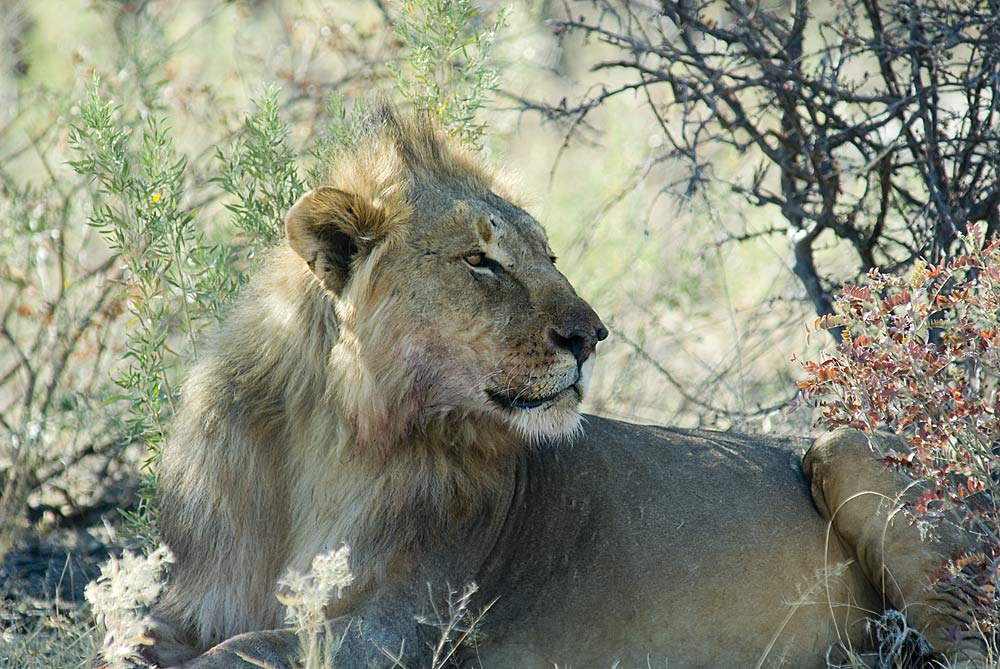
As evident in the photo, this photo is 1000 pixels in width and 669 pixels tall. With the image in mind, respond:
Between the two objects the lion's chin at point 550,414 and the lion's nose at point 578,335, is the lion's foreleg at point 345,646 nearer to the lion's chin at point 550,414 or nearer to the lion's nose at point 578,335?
the lion's chin at point 550,414

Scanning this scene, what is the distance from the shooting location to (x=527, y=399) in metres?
3.36

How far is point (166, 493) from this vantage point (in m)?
3.80

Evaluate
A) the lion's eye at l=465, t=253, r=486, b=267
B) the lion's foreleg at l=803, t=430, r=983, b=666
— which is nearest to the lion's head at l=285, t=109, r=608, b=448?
the lion's eye at l=465, t=253, r=486, b=267

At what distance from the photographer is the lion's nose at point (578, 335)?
334 centimetres

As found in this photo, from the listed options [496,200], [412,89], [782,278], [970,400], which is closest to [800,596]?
[970,400]

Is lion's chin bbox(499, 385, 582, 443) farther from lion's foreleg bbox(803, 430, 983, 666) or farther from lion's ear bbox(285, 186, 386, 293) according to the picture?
lion's foreleg bbox(803, 430, 983, 666)

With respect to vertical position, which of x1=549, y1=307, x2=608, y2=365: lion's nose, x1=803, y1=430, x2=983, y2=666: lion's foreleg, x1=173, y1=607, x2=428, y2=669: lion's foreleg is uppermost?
x1=549, y1=307, x2=608, y2=365: lion's nose

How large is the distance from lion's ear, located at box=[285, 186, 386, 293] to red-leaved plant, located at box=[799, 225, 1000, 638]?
1.29 m

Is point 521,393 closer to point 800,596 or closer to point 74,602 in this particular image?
point 800,596

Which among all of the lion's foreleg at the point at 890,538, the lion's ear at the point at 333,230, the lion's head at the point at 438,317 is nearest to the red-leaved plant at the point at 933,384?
the lion's foreleg at the point at 890,538

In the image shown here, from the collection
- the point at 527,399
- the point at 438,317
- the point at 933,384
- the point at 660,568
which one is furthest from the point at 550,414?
the point at 933,384

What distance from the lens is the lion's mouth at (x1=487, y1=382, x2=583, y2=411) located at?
335cm

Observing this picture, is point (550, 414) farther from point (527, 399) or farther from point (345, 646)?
point (345, 646)

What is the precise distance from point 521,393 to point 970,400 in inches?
47.2
